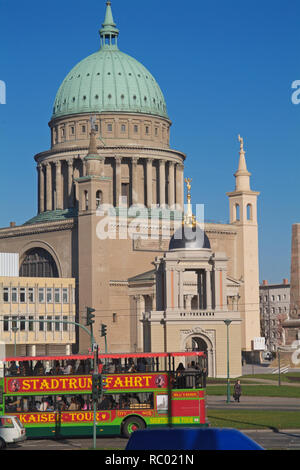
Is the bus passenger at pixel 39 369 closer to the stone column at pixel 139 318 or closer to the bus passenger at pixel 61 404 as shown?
the bus passenger at pixel 61 404

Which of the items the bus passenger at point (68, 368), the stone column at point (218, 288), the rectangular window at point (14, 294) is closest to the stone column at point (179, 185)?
the rectangular window at point (14, 294)

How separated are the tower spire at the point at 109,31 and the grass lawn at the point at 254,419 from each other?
331 ft

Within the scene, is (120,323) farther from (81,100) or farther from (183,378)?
(183,378)

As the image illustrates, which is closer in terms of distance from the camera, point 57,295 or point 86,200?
point 57,295

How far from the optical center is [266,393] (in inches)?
2817

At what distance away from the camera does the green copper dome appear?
139000 mm

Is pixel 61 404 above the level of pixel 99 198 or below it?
below

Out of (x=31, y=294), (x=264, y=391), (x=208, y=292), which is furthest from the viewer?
(x=31, y=294)

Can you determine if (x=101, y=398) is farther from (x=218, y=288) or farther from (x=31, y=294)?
(x=31, y=294)

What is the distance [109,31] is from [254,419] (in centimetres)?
10774

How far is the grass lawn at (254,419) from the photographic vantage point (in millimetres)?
45281

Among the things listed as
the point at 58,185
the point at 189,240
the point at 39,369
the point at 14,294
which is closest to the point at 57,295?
the point at 14,294

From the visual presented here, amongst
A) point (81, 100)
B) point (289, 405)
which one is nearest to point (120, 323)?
point (81, 100)

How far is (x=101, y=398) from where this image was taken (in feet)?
138
